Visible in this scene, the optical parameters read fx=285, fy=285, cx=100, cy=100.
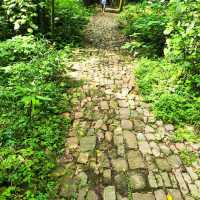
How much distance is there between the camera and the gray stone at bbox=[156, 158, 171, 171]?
457 cm

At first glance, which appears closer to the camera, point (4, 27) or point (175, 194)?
point (175, 194)

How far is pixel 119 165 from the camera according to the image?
14.9 ft

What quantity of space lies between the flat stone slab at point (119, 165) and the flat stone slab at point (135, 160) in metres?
0.09

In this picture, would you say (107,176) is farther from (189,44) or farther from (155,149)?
(189,44)

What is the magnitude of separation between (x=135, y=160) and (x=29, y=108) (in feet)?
7.52

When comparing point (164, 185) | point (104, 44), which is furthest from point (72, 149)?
point (104, 44)

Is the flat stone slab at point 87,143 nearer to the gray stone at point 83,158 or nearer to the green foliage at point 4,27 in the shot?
the gray stone at point 83,158

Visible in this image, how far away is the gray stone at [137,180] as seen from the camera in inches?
163

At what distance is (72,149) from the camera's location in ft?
15.8

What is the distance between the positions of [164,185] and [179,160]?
0.76 m

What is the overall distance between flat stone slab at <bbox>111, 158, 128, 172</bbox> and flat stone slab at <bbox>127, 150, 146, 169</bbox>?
92 millimetres

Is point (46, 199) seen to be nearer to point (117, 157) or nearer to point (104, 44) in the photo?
point (117, 157)

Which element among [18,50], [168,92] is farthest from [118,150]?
[18,50]

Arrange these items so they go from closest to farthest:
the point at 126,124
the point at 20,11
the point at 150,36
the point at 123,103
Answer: the point at 126,124
the point at 123,103
the point at 20,11
the point at 150,36
